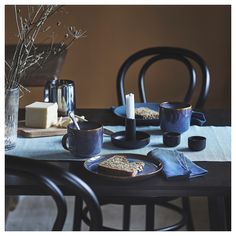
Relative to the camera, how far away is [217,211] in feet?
4.46

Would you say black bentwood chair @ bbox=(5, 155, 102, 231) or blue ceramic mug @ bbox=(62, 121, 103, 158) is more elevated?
blue ceramic mug @ bbox=(62, 121, 103, 158)

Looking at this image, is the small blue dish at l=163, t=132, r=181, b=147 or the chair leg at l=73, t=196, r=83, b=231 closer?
A: the small blue dish at l=163, t=132, r=181, b=147

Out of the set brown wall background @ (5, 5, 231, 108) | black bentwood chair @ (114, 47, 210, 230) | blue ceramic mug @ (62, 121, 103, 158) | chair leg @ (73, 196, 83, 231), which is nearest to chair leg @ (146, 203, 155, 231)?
black bentwood chair @ (114, 47, 210, 230)

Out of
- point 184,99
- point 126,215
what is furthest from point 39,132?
point 184,99

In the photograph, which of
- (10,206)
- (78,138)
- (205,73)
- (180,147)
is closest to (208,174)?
(180,147)

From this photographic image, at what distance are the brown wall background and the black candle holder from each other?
1758mm

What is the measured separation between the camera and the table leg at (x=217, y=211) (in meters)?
1.33

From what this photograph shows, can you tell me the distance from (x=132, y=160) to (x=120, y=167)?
11 cm

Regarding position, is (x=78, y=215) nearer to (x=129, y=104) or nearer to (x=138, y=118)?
(x=138, y=118)

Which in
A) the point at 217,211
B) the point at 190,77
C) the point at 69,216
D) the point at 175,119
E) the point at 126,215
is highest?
the point at 190,77

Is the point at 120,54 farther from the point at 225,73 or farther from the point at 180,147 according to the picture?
the point at 180,147

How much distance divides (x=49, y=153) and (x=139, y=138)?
0.91ft

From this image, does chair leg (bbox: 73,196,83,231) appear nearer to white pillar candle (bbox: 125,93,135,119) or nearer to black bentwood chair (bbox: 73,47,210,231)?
black bentwood chair (bbox: 73,47,210,231)

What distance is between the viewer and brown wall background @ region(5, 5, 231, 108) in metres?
3.21
